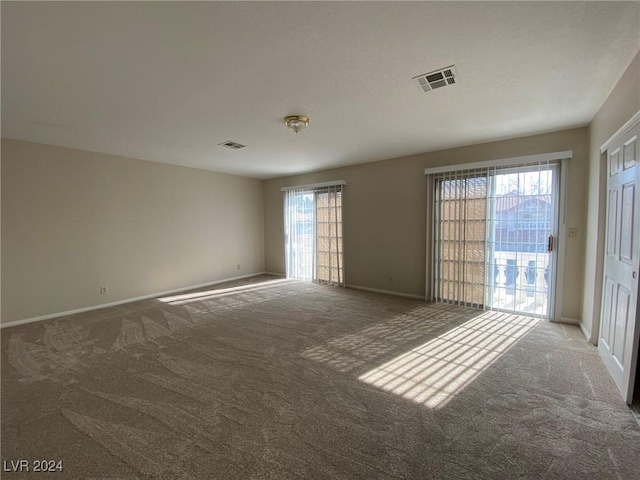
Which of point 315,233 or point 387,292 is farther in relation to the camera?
point 315,233

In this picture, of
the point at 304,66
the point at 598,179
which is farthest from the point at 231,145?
the point at 598,179

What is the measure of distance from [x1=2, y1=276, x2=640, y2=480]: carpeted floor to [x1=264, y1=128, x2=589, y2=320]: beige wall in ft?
4.12

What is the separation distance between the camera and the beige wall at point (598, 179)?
224 centimetres

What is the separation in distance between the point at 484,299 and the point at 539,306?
2.17ft

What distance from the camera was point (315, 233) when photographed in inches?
252

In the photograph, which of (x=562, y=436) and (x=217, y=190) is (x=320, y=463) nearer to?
(x=562, y=436)

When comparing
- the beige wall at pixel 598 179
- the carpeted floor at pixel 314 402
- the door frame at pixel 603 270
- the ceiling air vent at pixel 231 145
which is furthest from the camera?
the ceiling air vent at pixel 231 145

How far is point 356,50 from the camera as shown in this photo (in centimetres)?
196

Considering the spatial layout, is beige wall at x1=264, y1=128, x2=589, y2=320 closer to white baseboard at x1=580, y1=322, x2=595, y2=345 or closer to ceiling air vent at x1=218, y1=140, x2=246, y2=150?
white baseboard at x1=580, y1=322, x2=595, y2=345

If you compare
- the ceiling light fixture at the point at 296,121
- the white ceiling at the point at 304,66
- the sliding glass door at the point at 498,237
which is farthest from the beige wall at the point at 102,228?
the sliding glass door at the point at 498,237

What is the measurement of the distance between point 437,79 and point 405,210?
288 cm

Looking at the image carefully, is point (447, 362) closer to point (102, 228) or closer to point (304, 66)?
point (304, 66)

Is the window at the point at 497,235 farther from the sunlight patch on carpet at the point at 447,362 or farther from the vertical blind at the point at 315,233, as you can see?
the vertical blind at the point at 315,233

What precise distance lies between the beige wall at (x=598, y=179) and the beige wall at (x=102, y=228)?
20.4 ft
